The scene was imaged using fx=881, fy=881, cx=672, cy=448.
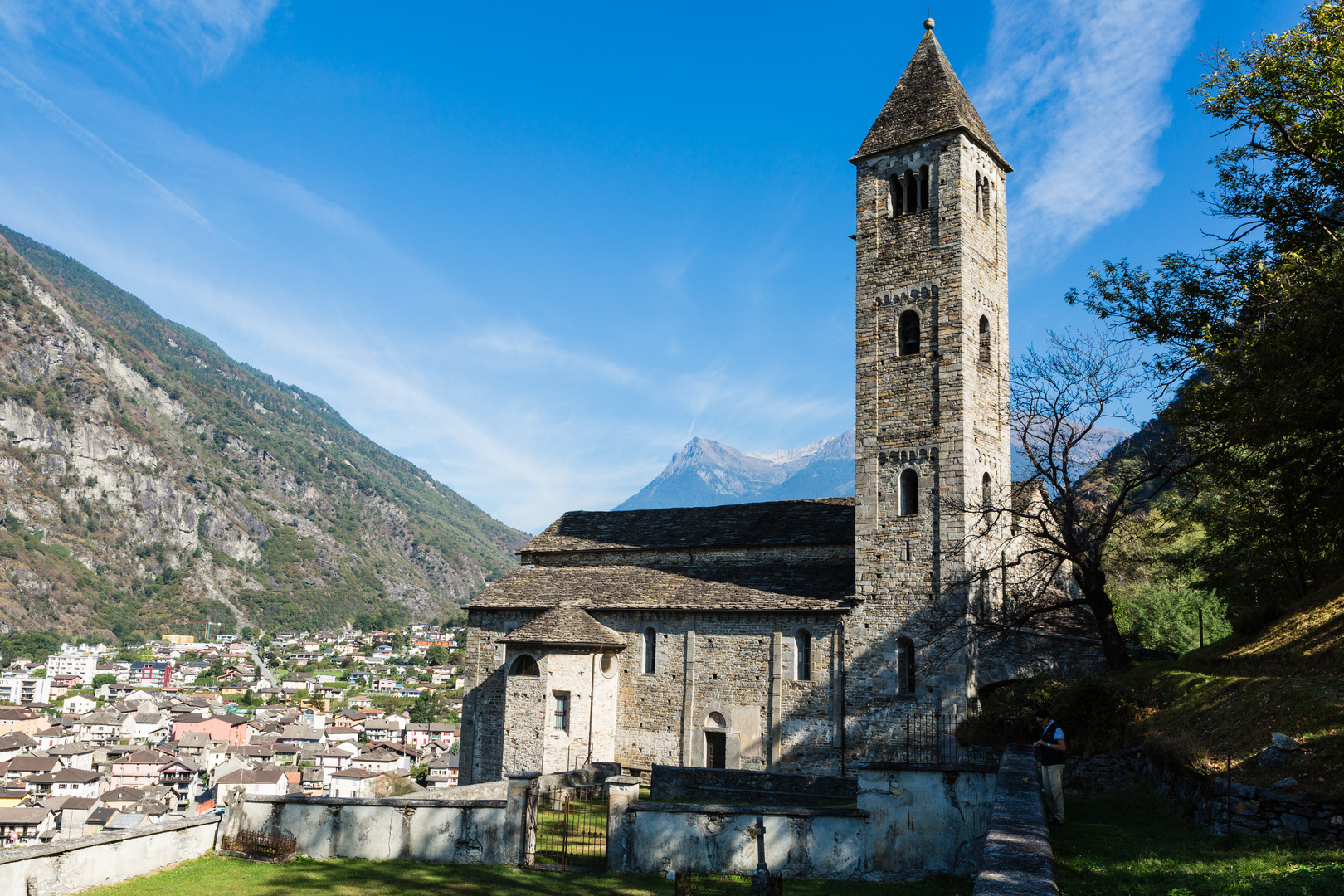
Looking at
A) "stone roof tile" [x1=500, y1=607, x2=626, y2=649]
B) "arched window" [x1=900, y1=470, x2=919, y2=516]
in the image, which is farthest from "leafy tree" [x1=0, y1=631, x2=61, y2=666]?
"arched window" [x1=900, y1=470, x2=919, y2=516]

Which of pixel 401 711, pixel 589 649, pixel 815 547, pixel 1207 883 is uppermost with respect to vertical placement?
pixel 815 547

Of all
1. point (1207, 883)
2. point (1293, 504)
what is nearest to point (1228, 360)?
point (1293, 504)

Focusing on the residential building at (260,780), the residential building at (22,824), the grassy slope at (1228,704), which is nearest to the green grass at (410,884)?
the grassy slope at (1228,704)

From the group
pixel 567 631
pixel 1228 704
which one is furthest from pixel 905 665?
pixel 1228 704

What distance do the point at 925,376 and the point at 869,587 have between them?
6490mm

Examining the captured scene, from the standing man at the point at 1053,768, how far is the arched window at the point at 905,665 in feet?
39.5

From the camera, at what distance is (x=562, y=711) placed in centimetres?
2772

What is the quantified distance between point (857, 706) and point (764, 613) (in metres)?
3.80

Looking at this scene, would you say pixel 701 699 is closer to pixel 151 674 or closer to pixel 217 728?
pixel 217 728

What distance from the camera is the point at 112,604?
198 meters

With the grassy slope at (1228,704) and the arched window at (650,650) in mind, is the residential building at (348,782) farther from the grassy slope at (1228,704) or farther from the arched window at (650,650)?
the grassy slope at (1228,704)

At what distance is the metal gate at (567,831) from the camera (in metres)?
14.7

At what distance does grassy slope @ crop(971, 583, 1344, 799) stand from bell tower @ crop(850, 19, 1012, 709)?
299 cm

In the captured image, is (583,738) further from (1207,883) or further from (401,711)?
(401,711)
